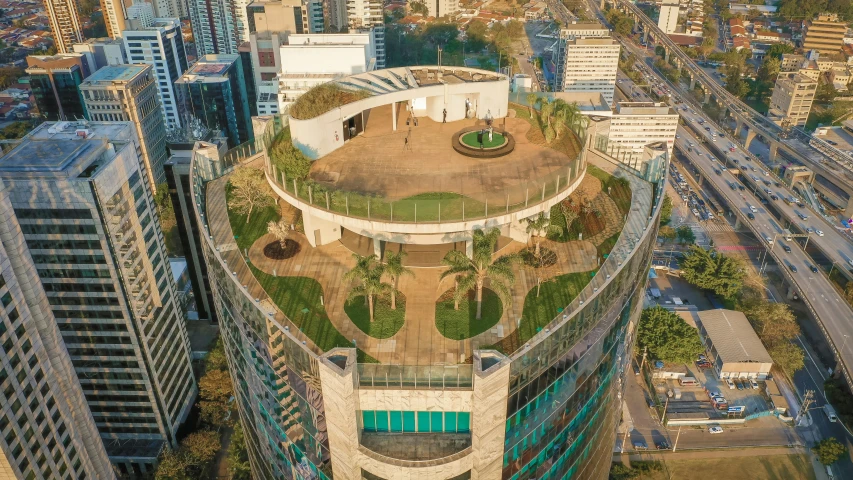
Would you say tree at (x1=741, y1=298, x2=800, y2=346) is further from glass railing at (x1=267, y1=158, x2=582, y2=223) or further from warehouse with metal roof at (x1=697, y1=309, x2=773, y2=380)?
glass railing at (x1=267, y1=158, x2=582, y2=223)

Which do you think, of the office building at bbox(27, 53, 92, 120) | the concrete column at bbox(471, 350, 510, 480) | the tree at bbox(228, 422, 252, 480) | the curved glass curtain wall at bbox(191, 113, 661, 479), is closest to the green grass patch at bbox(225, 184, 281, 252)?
the curved glass curtain wall at bbox(191, 113, 661, 479)

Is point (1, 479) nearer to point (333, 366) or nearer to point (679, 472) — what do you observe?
point (333, 366)

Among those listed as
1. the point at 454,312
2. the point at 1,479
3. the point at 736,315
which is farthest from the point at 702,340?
the point at 1,479

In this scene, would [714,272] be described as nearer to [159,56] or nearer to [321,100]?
[321,100]

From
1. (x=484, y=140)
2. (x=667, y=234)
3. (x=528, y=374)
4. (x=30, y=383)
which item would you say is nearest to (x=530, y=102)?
(x=484, y=140)

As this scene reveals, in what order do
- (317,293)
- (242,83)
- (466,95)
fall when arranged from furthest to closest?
(242,83)
(466,95)
(317,293)
